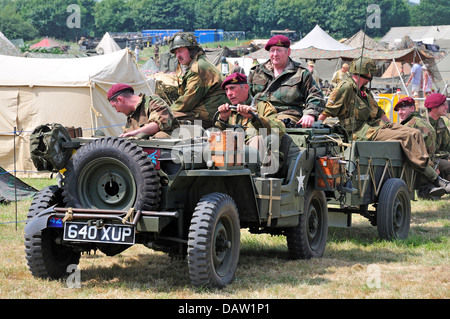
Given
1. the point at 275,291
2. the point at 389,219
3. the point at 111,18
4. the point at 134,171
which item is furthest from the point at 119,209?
the point at 111,18

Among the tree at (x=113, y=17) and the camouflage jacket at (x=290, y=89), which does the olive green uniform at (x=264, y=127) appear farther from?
the tree at (x=113, y=17)

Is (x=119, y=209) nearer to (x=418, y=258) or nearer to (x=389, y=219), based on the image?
(x=418, y=258)

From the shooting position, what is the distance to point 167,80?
19484 millimetres

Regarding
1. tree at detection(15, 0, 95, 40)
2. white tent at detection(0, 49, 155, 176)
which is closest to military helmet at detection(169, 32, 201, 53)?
white tent at detection(0, 49, 155, 176)

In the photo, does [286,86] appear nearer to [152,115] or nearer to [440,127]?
[152,115]

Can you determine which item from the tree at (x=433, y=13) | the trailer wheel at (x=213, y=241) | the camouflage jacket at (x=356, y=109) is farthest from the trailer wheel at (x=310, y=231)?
the tree at (x=433, y=13)

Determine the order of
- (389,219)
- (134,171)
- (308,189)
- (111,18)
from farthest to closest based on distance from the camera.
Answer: (111,18) → (389,219) → (308,189) → (134,171)

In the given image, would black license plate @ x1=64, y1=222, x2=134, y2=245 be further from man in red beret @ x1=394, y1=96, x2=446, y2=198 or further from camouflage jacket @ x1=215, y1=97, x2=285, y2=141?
man in red beret @ x1=394, y1=96, x2=446, y2=198

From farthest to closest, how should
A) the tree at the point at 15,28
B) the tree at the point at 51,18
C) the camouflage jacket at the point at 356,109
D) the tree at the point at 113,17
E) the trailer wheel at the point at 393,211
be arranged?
the tree at the point at 113,17 → the tree at the point at 51,18 → the tree at the point at 15,28 → the camouflage jacket at the point at 356,109 → the trailer wheel at the point at 393,211

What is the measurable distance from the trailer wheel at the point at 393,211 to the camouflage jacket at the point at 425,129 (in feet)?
8.33

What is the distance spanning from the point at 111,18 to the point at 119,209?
364 ft

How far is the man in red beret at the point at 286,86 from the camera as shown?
844cm

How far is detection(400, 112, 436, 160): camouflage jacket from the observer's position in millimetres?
11820

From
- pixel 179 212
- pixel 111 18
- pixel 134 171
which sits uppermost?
pixel 111 18
